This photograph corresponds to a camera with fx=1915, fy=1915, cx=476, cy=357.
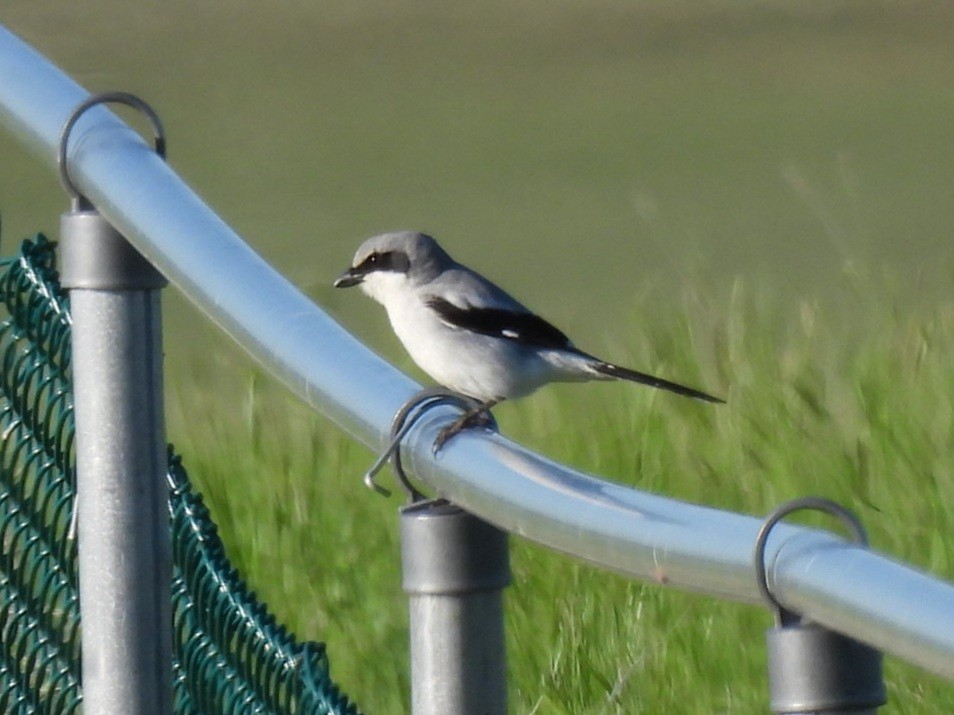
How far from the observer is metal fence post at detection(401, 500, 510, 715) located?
1.69m

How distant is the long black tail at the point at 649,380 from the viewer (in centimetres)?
324

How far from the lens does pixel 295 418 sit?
4871mm

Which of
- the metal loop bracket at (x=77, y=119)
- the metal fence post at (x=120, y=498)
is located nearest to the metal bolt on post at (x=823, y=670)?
the metal fence post at (x=120, y=498)

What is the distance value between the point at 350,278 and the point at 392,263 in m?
0.09

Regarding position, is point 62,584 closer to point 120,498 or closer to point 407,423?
point 120,498

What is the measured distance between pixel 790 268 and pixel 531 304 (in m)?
1.06

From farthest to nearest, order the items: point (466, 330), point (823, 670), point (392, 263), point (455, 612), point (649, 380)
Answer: point (392, 263) → point (466, 330) → point (649, 380) → point (455, 612) → point (823, 670)

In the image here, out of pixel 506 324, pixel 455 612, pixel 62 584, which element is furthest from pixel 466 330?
pixel 455 612

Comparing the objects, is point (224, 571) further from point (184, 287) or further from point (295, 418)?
point (295, 418)

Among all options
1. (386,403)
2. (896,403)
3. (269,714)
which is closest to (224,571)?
(269,714)

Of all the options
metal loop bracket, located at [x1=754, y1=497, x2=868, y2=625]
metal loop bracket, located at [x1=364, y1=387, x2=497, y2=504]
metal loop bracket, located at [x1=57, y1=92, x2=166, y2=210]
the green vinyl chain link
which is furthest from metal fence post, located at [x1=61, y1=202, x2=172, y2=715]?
metal loop bracket, located at [x1=754, y1=497, x2=868, y2=625]

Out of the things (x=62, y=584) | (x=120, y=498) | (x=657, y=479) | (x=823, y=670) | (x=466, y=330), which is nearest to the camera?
(x=823, y=670)

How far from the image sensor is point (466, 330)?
349 centimetres

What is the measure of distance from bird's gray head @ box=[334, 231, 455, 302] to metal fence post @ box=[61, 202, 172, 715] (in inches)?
62.2
